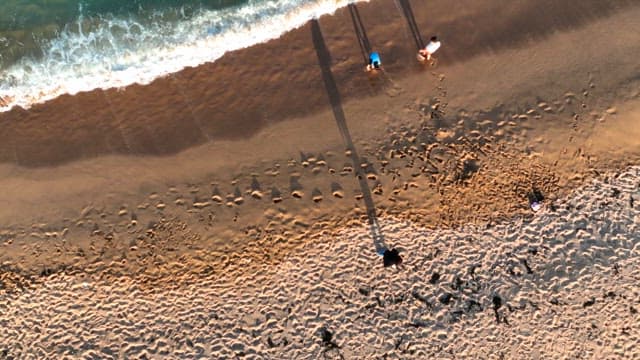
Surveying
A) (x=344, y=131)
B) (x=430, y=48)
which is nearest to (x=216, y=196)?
(x=344, y=131)

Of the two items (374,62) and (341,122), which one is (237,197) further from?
(374,62)

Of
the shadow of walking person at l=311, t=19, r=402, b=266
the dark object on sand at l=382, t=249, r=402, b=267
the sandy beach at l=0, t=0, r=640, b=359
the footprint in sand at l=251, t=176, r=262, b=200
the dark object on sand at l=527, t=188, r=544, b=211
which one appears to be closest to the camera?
the sandy beach at l=0, t=0, r=640, b=359

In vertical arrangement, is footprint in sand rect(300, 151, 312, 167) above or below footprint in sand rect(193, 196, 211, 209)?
above

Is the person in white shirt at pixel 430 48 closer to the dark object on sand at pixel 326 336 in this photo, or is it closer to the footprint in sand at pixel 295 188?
the footprint in sand at pixel 295 188

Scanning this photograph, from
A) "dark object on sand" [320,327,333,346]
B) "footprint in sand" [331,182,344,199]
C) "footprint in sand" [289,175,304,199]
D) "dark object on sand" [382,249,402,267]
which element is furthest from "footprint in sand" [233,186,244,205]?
"dark object on sand" [382,249,402,267]

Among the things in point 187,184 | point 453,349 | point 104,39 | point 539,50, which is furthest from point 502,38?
point 104,39

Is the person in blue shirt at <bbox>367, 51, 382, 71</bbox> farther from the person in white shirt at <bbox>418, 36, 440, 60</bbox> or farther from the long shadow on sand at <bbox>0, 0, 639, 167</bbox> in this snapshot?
the person in white shirt at <bbox>418, 36, 440, 60</bbox>

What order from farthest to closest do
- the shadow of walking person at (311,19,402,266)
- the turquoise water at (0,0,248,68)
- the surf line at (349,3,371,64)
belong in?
the turquoise water at (0,0,248,68)
the surf line at (349,3,371,64)
the shadow of walking person at (311,19,402,266)

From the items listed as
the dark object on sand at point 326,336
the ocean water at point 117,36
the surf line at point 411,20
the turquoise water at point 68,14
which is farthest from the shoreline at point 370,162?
the turquoise water at point 68,14
